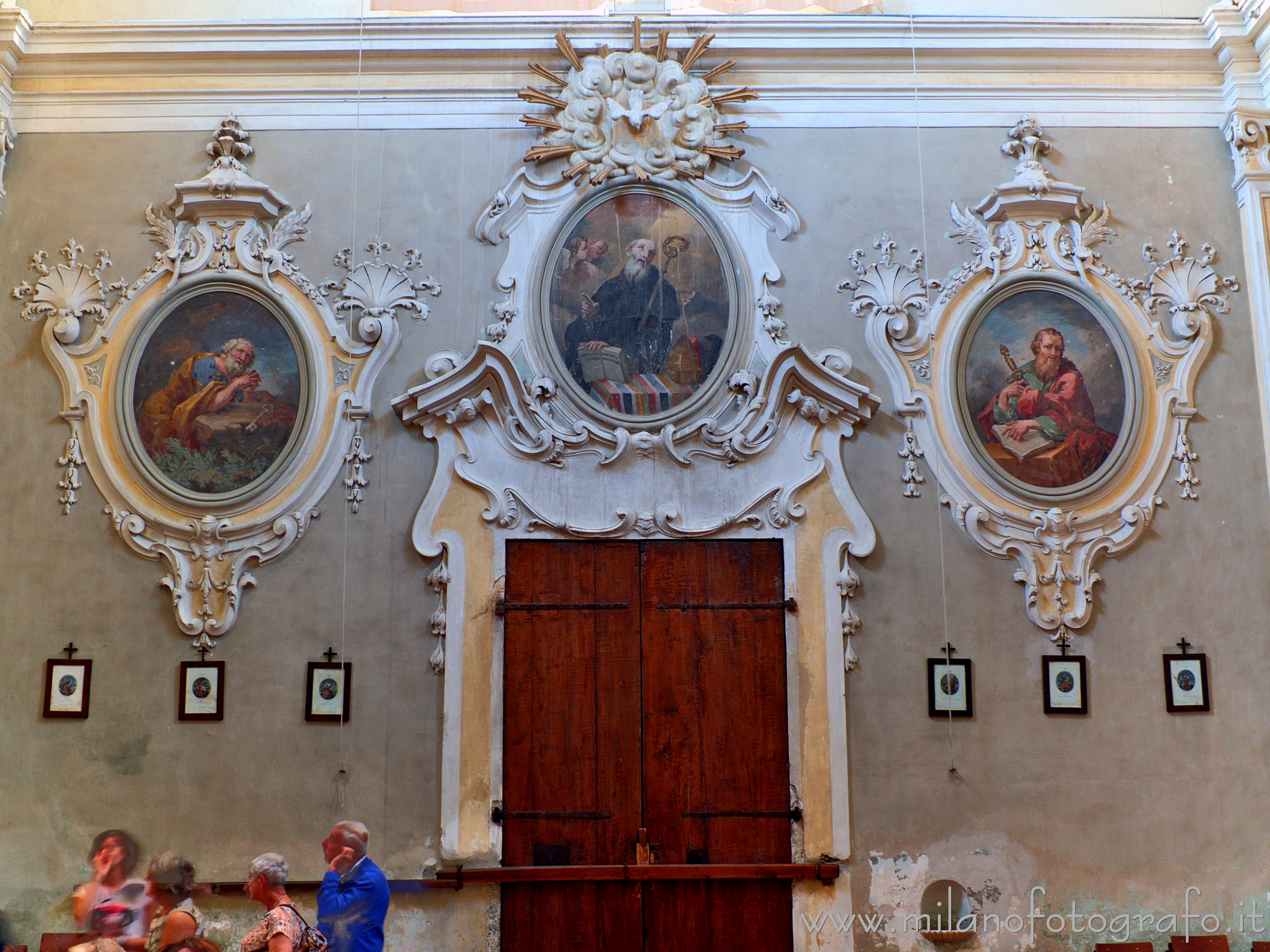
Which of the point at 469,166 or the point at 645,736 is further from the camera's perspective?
the point at 469,166

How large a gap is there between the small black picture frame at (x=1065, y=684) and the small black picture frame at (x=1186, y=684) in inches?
19.9

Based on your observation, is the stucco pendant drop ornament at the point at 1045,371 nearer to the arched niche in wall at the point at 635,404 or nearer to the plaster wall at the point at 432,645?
the plaster wall at the point at 432,645

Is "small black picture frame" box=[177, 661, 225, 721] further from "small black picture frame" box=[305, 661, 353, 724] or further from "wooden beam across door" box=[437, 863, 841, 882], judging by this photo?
"wooden beam across door" box=[437, 863, 841, 882]

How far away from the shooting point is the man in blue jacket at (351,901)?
532 cm

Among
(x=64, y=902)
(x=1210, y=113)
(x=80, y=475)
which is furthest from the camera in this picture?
(x=1210, y=113)

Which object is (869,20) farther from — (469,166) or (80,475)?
(80,475)

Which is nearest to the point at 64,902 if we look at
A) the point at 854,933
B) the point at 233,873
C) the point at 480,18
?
the point at 233,873

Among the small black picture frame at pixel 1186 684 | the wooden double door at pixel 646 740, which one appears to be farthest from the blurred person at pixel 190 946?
the small black picture frame at pixel 1186 684

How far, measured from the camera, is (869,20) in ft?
25.0

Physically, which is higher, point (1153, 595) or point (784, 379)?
point (784, 379)

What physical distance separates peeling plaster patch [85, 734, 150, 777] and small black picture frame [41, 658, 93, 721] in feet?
0.82

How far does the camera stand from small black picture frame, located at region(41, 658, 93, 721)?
691cm

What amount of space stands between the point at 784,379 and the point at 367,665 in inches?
124
